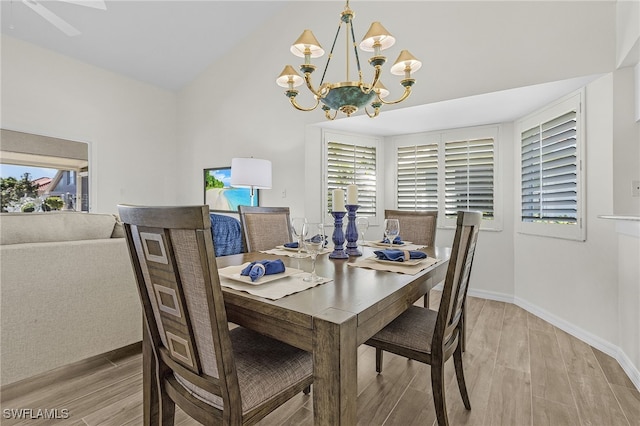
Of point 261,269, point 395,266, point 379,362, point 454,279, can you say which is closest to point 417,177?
point 379,362

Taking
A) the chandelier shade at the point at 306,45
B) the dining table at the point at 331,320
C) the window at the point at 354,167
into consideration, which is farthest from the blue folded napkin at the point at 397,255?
the window at the point at 354,167

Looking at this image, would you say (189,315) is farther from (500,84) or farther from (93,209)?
(93,209)

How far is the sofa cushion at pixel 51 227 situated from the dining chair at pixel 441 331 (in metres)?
1.76

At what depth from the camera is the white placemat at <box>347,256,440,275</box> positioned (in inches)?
53.8

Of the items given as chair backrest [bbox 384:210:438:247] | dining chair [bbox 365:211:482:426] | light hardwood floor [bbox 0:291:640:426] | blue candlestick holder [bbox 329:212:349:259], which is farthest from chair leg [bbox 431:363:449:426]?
chair backrest [bbox 384:210:438:247]

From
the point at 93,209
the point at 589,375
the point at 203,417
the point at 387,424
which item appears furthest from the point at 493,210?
the point at 93,209

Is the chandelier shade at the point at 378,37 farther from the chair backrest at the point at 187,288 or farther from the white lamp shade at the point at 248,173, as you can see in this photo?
the white lamp shade at the point at 248,173

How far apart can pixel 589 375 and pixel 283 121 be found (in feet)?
12.5

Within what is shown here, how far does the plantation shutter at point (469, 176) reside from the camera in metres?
3.50

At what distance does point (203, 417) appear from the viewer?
0.93m

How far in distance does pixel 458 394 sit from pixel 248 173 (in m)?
3.00

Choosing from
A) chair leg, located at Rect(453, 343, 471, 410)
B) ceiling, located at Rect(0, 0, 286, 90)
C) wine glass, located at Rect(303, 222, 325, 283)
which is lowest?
chair leg, located at Rect(453, 343, 471, 410)

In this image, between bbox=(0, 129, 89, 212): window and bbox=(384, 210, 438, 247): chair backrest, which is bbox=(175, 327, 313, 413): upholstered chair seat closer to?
bbox=(384, 210, 438, 247): chair backrest

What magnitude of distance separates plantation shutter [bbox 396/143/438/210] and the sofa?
3.22m
